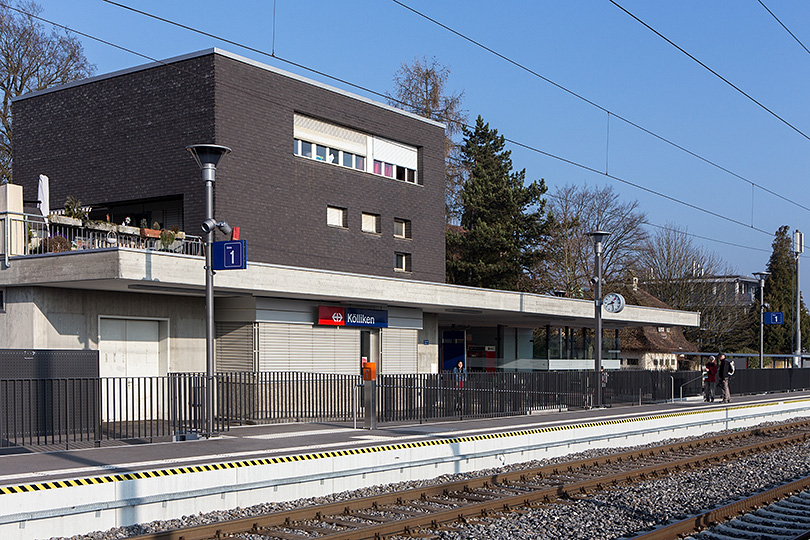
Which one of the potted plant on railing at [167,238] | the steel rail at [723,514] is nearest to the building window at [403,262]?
the potted plant on railing at [167,238]

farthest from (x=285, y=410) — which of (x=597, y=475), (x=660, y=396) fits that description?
(x=660, y=396)

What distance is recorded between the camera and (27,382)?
49.7 ft

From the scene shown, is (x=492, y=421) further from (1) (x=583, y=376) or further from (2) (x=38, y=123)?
(2) (x=38, y=123)

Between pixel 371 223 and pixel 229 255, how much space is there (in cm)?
1380

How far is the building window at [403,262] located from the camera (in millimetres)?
32688

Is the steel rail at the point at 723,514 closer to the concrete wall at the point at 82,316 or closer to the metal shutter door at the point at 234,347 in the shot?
the metal shutter door at the point at 234,347

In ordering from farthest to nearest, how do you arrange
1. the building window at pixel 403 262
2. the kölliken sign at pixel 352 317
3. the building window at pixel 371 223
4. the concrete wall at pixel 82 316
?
1. the building window at pixel 403 262
2. the building window at pixel 371 223
3. the kölliken sign at pixel 352 317
4. the concrete wall at pixel 82 316

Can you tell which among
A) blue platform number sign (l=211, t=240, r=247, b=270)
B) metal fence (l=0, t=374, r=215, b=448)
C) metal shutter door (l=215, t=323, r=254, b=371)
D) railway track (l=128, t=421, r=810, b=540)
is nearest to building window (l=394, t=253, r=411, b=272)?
metal shutter door (l=215, t=323, r=254, b=371)

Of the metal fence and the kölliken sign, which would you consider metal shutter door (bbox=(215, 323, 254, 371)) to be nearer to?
the kölliken sign

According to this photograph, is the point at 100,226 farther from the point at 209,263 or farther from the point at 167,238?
the point at 209,263

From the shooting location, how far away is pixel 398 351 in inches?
1152

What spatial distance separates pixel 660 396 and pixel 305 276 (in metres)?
16.6

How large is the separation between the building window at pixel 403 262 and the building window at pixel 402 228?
73 centimetres

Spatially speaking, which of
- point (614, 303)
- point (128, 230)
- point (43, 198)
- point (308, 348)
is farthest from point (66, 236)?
point (614, 303)
